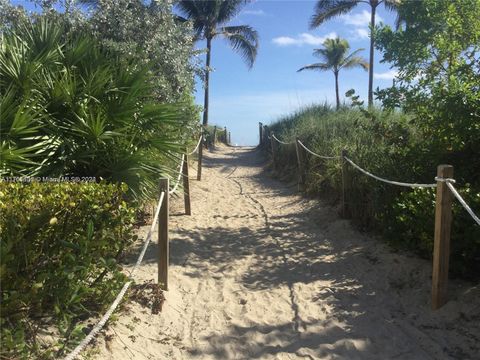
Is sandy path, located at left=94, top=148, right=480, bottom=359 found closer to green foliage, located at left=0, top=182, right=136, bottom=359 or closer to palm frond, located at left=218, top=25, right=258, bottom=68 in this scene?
green foliage, located at left=0, top=182, right=136, bottom=359

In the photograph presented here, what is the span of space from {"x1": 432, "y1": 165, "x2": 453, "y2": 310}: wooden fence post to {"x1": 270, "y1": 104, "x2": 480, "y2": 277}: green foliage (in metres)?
0.40

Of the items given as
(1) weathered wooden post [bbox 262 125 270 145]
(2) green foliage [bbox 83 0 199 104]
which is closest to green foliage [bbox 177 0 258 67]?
(1) weathered wooden post [bbox 262 125 270 145]

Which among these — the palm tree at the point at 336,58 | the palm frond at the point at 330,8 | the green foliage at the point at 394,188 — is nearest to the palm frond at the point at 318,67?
the palm tree at the point at 336,58

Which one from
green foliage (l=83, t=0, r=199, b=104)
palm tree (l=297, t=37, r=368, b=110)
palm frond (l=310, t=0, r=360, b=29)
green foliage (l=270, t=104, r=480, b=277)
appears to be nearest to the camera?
green foliage (l=270, t=104, r=480, b=277)

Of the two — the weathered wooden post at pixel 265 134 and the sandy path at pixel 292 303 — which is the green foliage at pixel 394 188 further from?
the weathered wooden post at pixel 265 134

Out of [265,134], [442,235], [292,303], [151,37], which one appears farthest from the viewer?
[265,134]

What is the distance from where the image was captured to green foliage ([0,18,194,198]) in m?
4.56

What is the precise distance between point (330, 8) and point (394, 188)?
19.8 metres

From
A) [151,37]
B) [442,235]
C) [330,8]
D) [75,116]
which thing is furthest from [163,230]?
[330,8]

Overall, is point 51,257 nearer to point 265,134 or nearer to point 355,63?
point 265,134

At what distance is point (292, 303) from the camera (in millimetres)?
4578

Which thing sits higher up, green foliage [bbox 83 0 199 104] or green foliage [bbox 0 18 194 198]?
green foliage [bbox 83 0 199 104]

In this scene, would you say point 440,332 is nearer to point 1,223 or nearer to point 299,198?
point 1,223

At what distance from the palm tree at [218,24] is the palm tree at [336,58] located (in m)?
7.55
